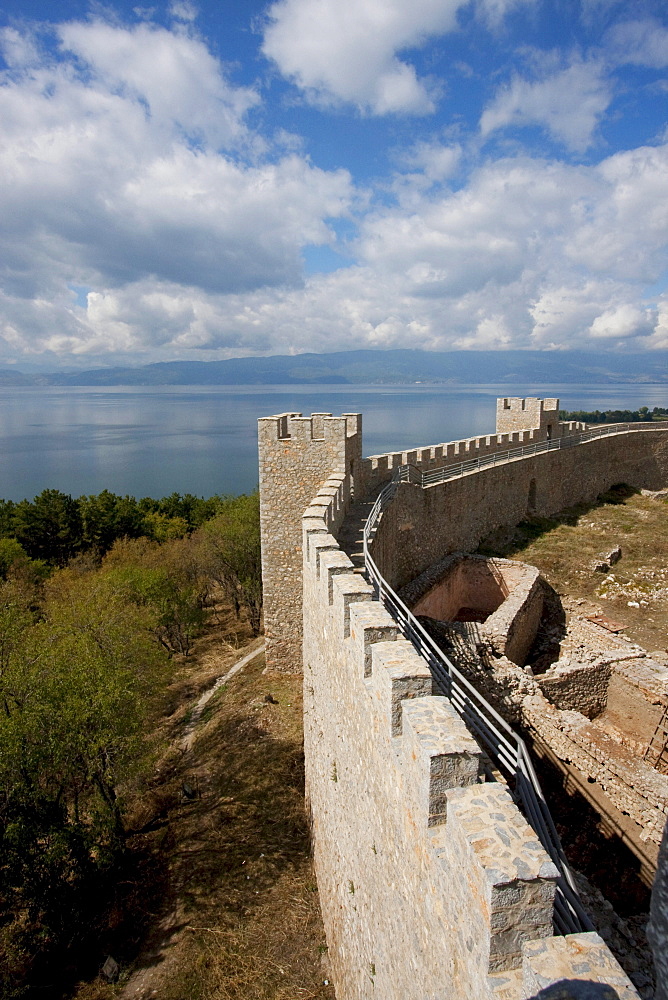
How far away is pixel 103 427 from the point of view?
129 m

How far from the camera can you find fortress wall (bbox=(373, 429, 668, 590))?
12.2 meters

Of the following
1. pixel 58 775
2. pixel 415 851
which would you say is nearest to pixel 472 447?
pixel 58 775

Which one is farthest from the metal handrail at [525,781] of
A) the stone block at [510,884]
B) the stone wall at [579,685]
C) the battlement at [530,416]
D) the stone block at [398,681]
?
the battlement at [530,416]

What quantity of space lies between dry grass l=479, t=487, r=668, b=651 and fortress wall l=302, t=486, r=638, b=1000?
372 inches

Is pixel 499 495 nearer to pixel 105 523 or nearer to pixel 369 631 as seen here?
pixel 369 631

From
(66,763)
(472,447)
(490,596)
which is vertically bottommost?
(66,763)

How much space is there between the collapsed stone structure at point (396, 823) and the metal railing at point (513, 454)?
3.42m

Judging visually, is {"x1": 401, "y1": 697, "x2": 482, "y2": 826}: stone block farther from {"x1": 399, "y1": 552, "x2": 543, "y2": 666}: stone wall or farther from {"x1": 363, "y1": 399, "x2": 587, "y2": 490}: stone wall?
{"x1": 363, "y1": 399, "x2": 587, "y2": 490}: stone wall

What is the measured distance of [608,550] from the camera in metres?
16.4

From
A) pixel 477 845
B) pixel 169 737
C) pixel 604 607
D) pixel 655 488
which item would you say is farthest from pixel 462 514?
pixel 655 488

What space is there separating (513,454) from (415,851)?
16986 mm

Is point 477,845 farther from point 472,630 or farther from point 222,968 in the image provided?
point 472,630

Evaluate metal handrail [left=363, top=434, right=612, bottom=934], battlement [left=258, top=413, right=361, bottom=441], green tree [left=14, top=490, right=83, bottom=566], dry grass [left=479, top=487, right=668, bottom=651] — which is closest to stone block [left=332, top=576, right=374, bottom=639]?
metal handrail [left=363, top=434, right=612, bottom=934]

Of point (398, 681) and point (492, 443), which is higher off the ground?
point (492, 443)
